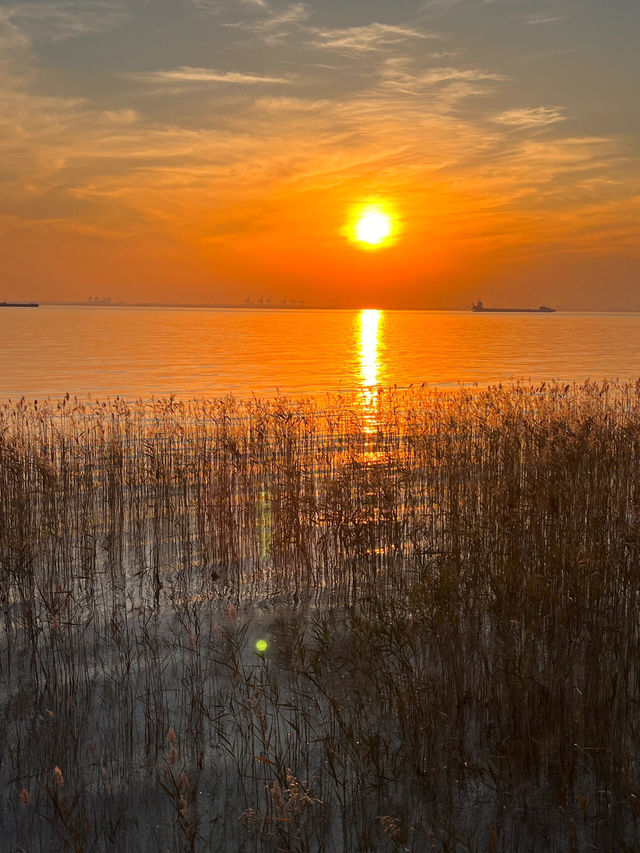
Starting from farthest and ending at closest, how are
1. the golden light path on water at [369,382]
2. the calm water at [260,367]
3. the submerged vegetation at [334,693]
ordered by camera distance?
1. the calm water at [260,367]
2. the golden light path on water at [369,382]
3. the submerged vegetation at [334,693]

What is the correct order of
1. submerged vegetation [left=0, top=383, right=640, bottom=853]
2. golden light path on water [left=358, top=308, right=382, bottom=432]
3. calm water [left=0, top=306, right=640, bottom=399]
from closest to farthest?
submerged vegetation [left=0, top=383, right=640, bottom=853]
golden light path on water [left=358, top=308, right=382, bottom=432]
calm water [left=0, top=306, right=640, bottom=399]

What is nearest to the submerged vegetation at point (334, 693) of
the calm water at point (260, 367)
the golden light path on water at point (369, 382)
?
the golden light path on water at point (369, 382)

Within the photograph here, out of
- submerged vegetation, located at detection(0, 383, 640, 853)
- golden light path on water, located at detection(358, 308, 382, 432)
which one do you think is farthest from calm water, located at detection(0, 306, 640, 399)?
submerged vegetation, located at detection(0, 383, 640, 853)

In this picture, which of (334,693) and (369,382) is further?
(369,382)

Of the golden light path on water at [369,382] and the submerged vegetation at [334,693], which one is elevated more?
the golden light path on water at [369,382]

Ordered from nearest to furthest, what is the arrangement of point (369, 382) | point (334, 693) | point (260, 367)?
point (334, 693) < point (369, 382) < point (260, 367)

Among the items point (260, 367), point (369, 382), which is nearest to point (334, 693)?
point (369, 382)

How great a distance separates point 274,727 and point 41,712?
166cm

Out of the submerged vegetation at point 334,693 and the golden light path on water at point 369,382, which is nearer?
the submerged vegetation at point 334,693

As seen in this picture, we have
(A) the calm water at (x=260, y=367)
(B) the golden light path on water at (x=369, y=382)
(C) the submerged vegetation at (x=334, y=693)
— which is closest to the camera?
(C) the submerged vegetation at (x=334, y=693)

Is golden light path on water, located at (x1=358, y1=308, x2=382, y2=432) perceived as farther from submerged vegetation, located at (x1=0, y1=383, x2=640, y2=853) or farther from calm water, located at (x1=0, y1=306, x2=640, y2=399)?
submerged vegetation, located at (x1=0, y1=383, x2=640, y2=853)

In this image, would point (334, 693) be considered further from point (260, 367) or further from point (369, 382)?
point (260, 367)

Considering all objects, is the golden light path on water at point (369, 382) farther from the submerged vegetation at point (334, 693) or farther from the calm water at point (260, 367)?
the submerged vegetation at point (334, 693)

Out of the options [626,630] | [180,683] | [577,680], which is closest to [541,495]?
[626,630]
